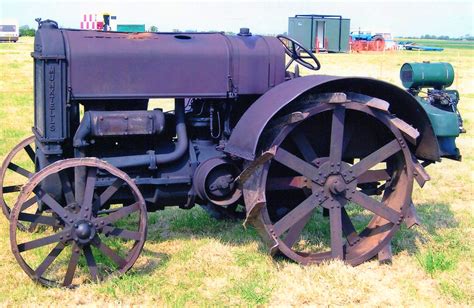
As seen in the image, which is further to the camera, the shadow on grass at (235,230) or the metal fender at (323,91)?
the shadow on grass at (235,230)

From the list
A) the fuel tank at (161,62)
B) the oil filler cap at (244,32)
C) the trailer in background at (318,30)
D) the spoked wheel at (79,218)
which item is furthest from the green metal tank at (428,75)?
the trailer in background at (318,30)

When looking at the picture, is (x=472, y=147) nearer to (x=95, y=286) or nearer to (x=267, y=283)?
(x=267, y=283)

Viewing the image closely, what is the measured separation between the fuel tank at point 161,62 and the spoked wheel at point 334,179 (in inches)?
23.3

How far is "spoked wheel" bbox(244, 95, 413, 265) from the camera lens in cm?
437

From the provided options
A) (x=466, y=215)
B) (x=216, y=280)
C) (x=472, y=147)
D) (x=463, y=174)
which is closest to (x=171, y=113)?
(x=216, y=280)

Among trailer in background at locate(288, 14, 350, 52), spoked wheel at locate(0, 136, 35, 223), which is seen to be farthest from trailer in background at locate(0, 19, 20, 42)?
spoked wheel at locate(0, 136, 35, 223)

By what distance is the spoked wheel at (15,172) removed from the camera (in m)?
5.41

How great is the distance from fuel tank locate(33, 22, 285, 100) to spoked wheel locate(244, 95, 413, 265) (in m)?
0.59

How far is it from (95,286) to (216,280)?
0.88 metres

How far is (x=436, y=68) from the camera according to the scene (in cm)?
570

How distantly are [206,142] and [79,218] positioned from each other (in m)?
1.24

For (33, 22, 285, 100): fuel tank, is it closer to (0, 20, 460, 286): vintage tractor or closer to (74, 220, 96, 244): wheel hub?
(0, 20, 460, 286): vintage tractor

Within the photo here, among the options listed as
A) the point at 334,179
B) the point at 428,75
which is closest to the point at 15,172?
the point at 334,179

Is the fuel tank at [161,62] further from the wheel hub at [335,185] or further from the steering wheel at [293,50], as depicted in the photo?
the wheel hub at [335,185]
